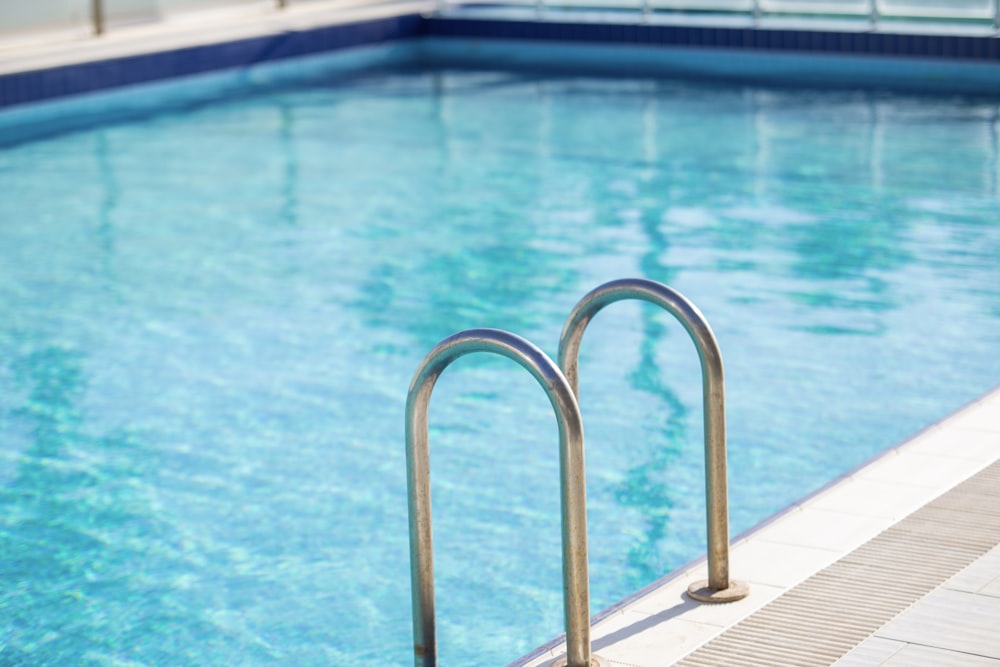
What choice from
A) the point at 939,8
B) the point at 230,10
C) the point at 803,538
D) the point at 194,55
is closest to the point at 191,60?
the point at 194,55

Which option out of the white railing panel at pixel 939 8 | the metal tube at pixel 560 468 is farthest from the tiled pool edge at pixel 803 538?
the white railing panel at pixel 939 8

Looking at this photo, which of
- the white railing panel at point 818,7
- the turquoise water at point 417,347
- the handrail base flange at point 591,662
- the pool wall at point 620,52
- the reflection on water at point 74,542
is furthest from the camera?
the white railing panel at point 818,7

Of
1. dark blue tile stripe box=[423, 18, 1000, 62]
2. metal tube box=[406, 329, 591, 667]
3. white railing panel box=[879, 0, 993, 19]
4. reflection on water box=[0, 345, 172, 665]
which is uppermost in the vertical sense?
white railing panel box=[879, 0, 993, 19]

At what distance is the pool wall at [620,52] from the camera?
1134 centimetres

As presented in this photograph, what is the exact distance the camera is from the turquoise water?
4062mm

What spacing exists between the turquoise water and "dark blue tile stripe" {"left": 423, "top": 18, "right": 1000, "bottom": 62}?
119cm

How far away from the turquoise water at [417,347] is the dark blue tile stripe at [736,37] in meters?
1.19

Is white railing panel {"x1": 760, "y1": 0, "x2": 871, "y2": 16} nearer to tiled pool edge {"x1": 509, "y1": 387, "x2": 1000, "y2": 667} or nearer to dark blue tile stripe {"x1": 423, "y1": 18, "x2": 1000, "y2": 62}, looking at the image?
dark blue tile stripe {"x1": 423, "y1": 18, "x2": 1000, "y2": 62}

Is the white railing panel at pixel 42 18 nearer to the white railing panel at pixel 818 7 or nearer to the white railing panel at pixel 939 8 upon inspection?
the white railing panel at pixel 818 7

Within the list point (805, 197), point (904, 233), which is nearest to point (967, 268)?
point (904, 233)

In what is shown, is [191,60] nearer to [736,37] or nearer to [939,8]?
[736,37]

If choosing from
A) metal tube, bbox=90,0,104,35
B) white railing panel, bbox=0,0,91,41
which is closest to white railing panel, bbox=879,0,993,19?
metal tube, bbox=90,0,104,35

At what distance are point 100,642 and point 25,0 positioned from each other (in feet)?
29.4

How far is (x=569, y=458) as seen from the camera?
2.65 meters
